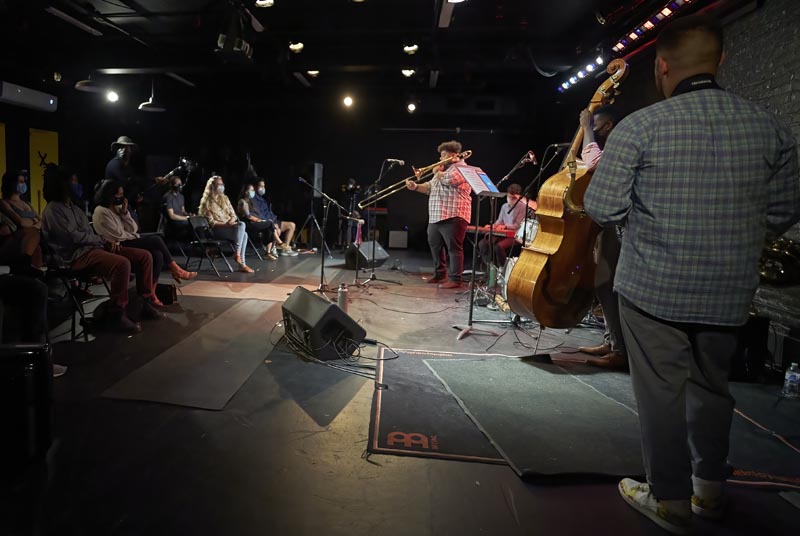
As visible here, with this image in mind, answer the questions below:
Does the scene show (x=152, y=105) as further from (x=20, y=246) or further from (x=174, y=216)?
(x=20, y=246)

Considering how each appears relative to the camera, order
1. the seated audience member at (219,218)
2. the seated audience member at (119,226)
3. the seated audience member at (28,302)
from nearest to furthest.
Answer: the seated audience member at (28,302), the seated audience member at (119,226), the seated audience member at (219,218)

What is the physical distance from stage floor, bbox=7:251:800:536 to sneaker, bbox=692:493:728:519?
5 cm

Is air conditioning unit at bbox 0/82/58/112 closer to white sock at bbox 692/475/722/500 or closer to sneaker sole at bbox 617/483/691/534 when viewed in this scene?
sneaker sole at bbox 617/483/691/534

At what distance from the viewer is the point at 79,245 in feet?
12.9

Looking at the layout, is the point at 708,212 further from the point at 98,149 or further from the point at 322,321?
the point at 98,149

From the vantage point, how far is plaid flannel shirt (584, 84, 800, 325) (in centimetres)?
154

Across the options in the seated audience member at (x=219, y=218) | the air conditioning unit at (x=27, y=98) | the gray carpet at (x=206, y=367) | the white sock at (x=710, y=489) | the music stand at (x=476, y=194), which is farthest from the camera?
the air conditioning unit at (x=27, y=98)

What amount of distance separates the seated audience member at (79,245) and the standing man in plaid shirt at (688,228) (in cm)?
363

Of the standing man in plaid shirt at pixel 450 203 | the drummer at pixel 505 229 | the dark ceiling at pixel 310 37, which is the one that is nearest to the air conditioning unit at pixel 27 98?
the dark ceiling at pixel 310 37

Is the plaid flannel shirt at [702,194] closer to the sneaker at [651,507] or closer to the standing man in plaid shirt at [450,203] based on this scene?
the sneaker at [651,507]

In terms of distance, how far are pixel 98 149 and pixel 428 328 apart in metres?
10.3

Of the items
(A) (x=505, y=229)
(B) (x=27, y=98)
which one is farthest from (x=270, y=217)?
(B) (x=27, y=98)

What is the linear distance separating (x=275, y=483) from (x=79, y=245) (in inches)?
121

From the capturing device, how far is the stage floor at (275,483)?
168 centimetres
